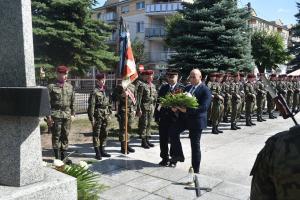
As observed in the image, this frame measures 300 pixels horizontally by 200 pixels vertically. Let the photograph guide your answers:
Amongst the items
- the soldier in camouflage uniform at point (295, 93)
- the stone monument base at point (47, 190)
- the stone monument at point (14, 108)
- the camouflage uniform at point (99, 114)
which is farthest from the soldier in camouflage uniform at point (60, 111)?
the soldier in camouflage uniform at point (295, 93)

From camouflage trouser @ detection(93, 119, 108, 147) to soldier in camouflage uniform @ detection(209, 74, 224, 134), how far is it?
178 inches

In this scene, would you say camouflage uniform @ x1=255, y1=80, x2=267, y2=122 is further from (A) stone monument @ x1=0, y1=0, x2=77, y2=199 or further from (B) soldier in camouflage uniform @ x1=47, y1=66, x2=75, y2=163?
(A) stone monument @ x1=0, y1=0, x2=77, y2=199

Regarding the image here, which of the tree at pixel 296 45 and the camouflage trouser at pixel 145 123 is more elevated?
the tree at pixel 296 45

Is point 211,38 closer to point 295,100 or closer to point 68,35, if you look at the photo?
point 295,100

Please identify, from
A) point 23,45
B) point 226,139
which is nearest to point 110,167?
point 23,45

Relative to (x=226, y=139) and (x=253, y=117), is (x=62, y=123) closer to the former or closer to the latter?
(x=226, y=139)

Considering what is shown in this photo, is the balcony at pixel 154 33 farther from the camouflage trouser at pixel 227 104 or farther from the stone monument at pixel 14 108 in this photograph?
the stone monument at pixel 14 108

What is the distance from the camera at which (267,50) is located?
35531 mm

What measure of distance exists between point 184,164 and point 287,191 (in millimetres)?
6309

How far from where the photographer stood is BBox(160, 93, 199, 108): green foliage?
6.55 m

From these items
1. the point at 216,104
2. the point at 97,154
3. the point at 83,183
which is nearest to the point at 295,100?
the point at 216,104

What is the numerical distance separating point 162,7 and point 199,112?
37726mm

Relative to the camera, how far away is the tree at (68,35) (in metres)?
19.2

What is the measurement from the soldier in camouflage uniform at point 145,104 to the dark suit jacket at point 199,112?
8.61ft
